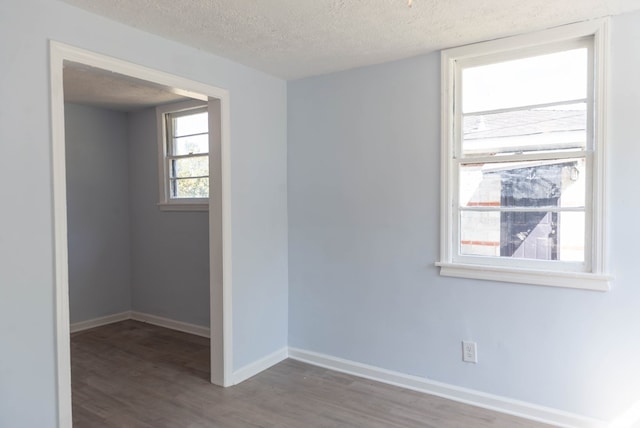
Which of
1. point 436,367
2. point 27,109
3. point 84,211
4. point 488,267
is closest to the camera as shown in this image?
point 27,109

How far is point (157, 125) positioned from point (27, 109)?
2.70 meters

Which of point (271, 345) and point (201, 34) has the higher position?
point (201, 34)

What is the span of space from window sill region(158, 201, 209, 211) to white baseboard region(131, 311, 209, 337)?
1220mm

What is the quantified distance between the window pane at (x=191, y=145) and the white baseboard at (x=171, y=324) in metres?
1.83

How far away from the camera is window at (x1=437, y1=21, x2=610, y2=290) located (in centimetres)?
248

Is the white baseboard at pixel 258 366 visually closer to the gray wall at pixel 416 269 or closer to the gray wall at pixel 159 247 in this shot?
the gray wall at pixel 416 269

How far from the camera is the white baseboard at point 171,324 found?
439cm

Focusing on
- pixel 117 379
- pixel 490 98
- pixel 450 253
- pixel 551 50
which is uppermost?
pixel 551 50

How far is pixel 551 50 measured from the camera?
2586 mm

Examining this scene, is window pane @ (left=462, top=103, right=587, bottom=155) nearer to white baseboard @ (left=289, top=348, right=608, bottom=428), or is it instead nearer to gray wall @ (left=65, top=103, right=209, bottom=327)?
white baseboard @ (left=289, top=348, right=608, bottom=428)

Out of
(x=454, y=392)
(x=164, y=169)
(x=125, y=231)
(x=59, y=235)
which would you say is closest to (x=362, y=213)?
(x=454, y=392)

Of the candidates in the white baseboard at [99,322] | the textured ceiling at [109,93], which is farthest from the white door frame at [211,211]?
the white baseboard at [99,322]

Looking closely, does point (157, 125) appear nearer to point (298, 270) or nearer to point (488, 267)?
point (298, 270)

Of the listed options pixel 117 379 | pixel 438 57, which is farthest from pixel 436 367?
pixel 117 379
